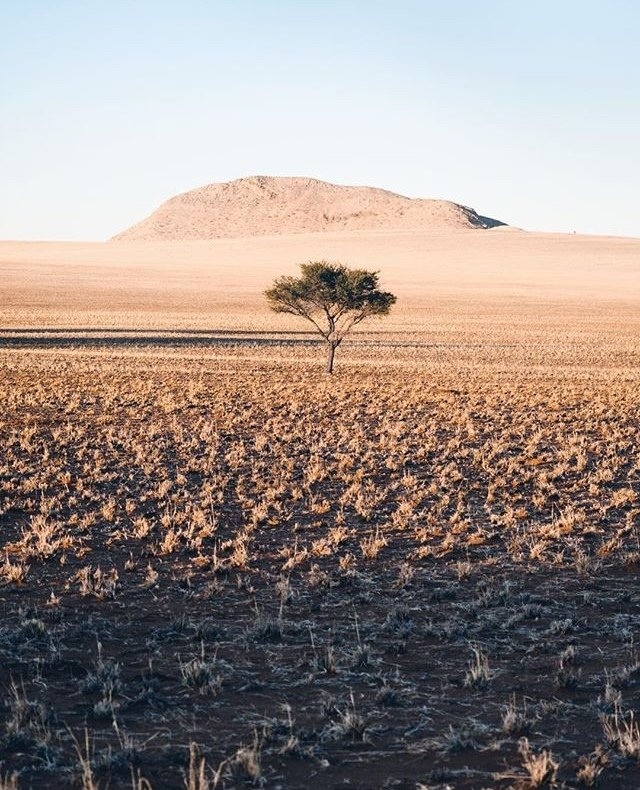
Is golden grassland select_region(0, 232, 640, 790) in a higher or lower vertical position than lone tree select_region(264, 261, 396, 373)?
lower

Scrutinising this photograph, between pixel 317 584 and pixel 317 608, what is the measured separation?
38.6 inches

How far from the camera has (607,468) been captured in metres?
20.6

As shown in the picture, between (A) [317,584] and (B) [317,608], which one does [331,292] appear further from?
(B) [317,608]

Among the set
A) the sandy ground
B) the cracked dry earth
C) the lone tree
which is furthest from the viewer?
the sandy ground

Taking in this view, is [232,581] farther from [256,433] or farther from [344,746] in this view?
[256,433]

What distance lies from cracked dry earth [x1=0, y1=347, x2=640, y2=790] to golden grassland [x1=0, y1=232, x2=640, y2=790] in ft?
0.13

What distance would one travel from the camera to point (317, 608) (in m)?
11.3

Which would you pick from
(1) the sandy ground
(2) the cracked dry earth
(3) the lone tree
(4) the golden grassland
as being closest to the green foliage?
(3) the lone tree

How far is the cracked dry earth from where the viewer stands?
7488mm

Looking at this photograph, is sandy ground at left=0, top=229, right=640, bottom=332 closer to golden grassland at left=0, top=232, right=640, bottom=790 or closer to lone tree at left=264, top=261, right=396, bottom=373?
lone tree at left=264, top=261, right=396, bottom=373

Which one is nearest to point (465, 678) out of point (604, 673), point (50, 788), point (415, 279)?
point (604, 673)

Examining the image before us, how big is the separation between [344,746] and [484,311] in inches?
3360

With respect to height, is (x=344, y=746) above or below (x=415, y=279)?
below

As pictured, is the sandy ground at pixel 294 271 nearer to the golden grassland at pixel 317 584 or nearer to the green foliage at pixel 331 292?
the green foliage at pixel 331 292
